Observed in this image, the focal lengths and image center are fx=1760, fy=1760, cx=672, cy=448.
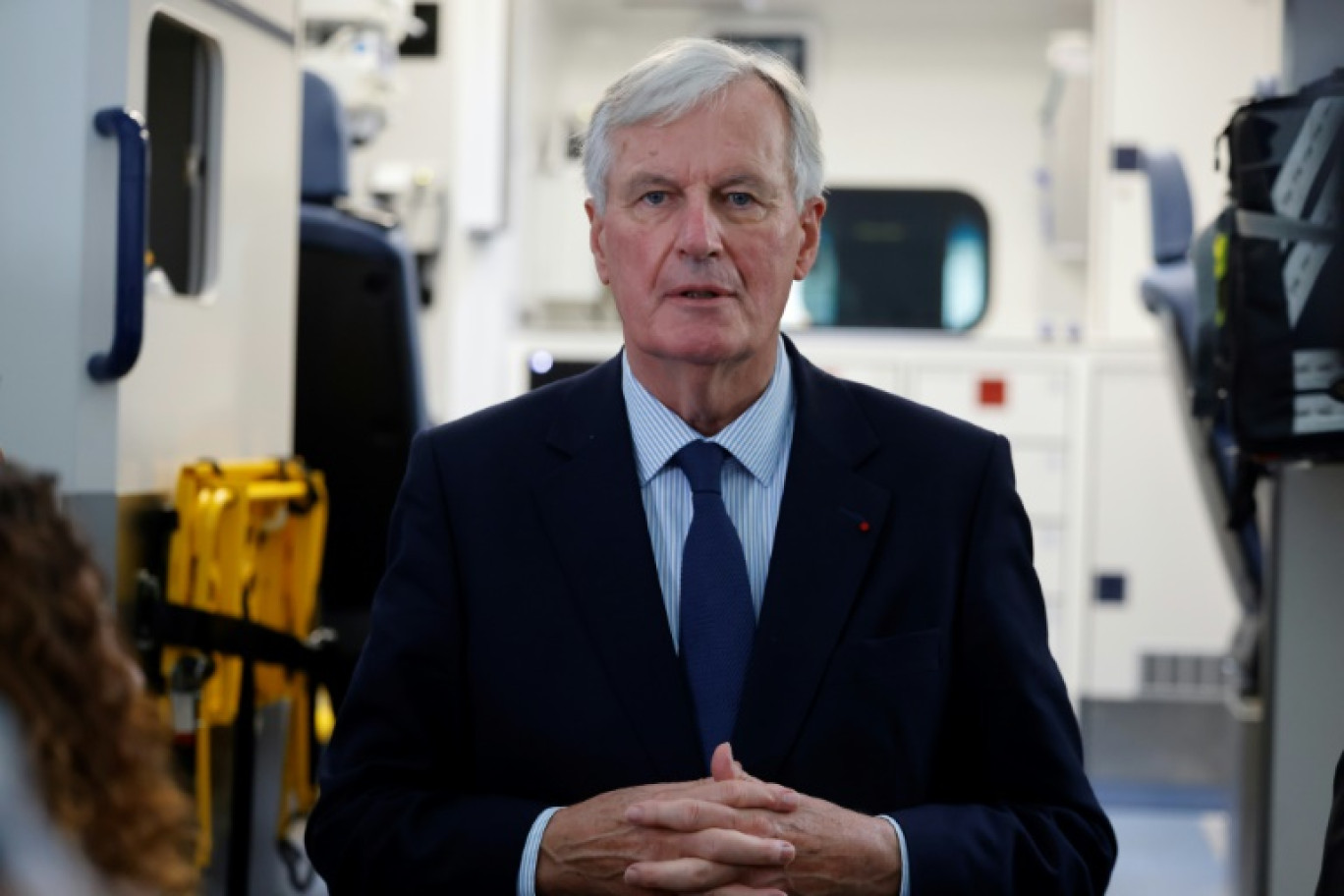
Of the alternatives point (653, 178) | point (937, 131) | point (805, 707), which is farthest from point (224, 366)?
point (937, 131)

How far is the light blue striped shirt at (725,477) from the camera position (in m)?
1.99

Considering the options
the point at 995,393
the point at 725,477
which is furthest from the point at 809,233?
the point at 995,393

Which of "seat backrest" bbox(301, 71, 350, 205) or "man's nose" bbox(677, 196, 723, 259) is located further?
"seat backrest" bbox(301, 71, 350, 205)

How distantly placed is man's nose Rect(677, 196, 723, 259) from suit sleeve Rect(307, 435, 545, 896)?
0.38 meters

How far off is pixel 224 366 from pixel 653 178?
1.33 metres

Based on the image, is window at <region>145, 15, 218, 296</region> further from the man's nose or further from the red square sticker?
the red square sticker

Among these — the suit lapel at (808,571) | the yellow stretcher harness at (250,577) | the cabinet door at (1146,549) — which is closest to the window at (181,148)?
the yellow stretcher harness at (250,577)

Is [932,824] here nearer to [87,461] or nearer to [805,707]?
[805,707]

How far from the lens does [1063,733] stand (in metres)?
1.93

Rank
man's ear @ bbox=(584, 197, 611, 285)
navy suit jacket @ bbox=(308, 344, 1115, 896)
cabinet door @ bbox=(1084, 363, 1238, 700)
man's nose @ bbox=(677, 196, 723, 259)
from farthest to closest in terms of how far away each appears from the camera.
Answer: cabinet door @ bbox=(1084, 363, 1238, 700) < man's ear @ bbox=(584, 197, 611, 285) < man's nose @ bbox=(677, 196, 723, 259) < navy suit jacket @ bbox=(308, 344, 1115, 896)

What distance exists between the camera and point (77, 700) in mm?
880

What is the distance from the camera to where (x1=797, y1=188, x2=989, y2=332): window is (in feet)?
24.9

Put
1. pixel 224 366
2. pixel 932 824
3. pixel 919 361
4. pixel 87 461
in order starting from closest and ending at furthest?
pixel 932 824 < pixel 87 461 < pixel 224 366 < pixel 919 361

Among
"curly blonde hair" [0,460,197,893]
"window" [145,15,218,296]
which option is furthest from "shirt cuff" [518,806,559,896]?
"window" [145,15,218,296]
